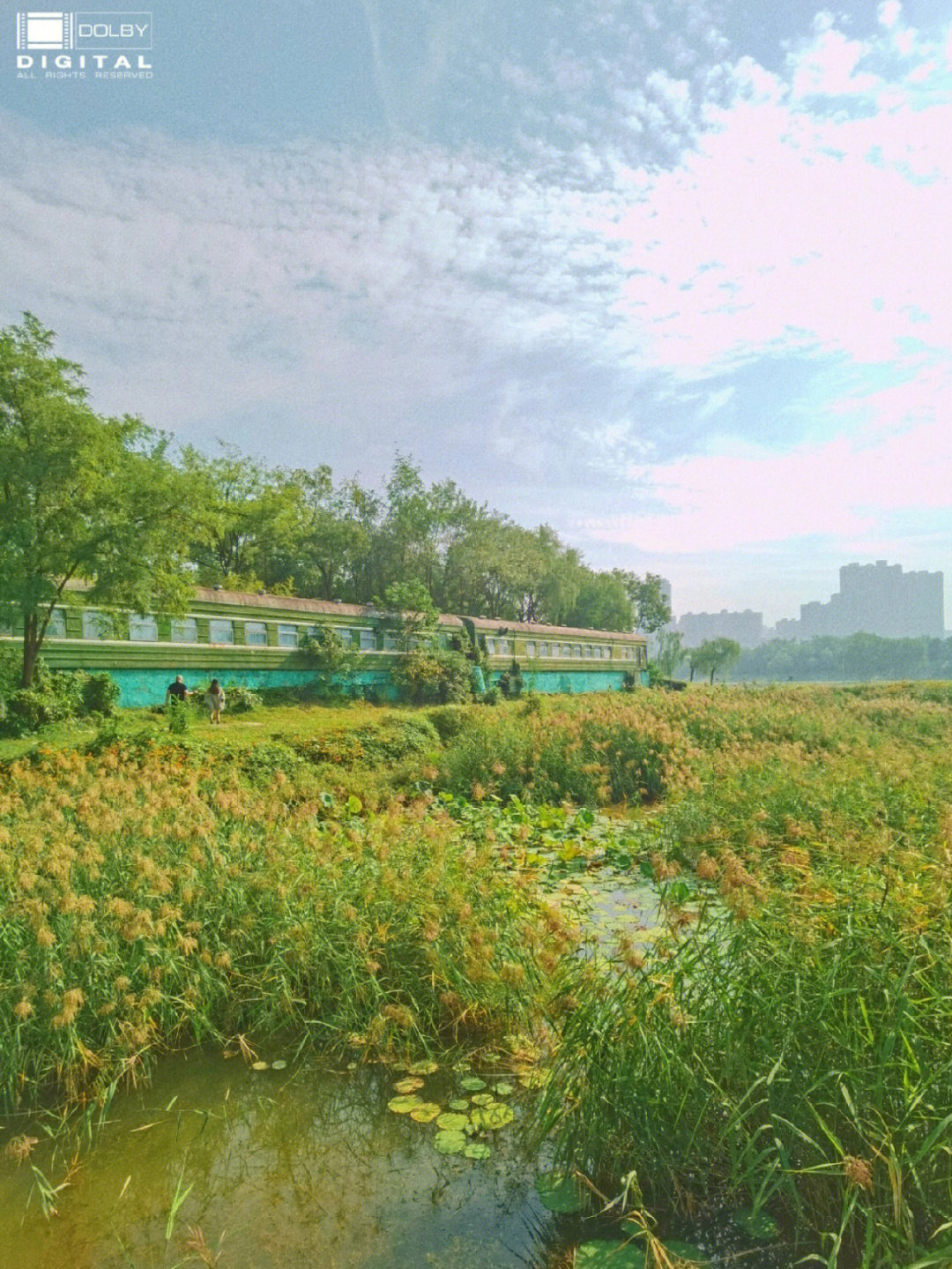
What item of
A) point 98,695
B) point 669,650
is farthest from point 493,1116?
point 669,650

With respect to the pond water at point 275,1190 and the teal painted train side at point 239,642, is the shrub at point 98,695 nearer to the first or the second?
the teal painted train side at point 239,642

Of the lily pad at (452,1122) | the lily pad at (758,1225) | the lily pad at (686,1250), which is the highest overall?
the lily pad at (758,1225)

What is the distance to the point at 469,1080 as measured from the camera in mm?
3695

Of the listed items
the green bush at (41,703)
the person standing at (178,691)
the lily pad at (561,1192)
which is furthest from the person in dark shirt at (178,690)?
the lily pad at (561,1192)

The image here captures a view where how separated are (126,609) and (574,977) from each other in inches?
539

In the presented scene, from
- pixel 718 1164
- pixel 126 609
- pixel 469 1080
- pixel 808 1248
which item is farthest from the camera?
pixel 126 609

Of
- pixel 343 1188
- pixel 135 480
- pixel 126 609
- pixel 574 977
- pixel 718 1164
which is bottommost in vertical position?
pixel 343 1188

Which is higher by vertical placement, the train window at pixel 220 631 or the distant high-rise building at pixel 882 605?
the distant high-rise building at pixel 882 605

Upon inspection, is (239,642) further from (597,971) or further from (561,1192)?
(561,1192)

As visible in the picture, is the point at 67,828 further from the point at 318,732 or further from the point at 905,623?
the point at 905,623

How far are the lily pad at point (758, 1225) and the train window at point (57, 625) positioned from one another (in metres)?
16.9

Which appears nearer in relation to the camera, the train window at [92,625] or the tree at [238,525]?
the train window at [92,625]

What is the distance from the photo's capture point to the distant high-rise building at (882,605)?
126 meters

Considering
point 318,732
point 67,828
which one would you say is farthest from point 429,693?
point 67,828
